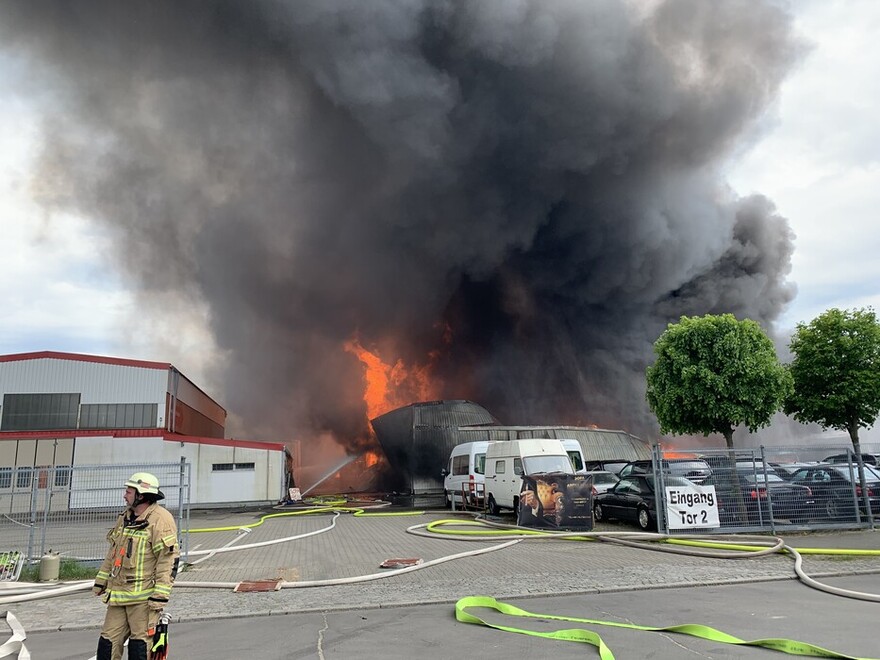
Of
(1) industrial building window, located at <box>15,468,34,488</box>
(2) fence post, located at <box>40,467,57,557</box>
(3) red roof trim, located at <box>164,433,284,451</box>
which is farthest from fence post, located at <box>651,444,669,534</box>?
(3) red roof trim, located at <box>164,433,284,451</box>

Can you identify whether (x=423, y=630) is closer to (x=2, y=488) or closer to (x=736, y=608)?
(x=736, y=608)

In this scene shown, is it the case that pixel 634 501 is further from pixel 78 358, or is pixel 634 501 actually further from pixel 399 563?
pixel 78 358

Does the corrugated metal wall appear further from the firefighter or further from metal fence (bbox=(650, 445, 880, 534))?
the firefighter

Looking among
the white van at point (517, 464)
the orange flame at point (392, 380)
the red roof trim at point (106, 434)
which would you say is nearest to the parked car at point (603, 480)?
the white van at point (517, 464)

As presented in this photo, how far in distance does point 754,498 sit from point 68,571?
13.3 metres

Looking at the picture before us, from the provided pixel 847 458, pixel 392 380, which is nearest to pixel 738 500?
pixel 847 458

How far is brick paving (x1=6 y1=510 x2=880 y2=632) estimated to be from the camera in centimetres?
778

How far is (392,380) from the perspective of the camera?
177ft

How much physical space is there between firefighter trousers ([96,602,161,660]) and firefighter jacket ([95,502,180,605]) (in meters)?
0.09

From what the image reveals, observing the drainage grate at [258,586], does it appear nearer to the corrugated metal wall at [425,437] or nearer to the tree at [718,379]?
the tree at [718,379]

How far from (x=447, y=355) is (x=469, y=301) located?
5.29m

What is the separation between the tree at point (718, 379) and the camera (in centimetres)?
1700

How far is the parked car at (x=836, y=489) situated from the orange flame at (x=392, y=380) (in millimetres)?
40661

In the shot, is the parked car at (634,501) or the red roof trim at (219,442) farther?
the red roof trim at (219,442)
